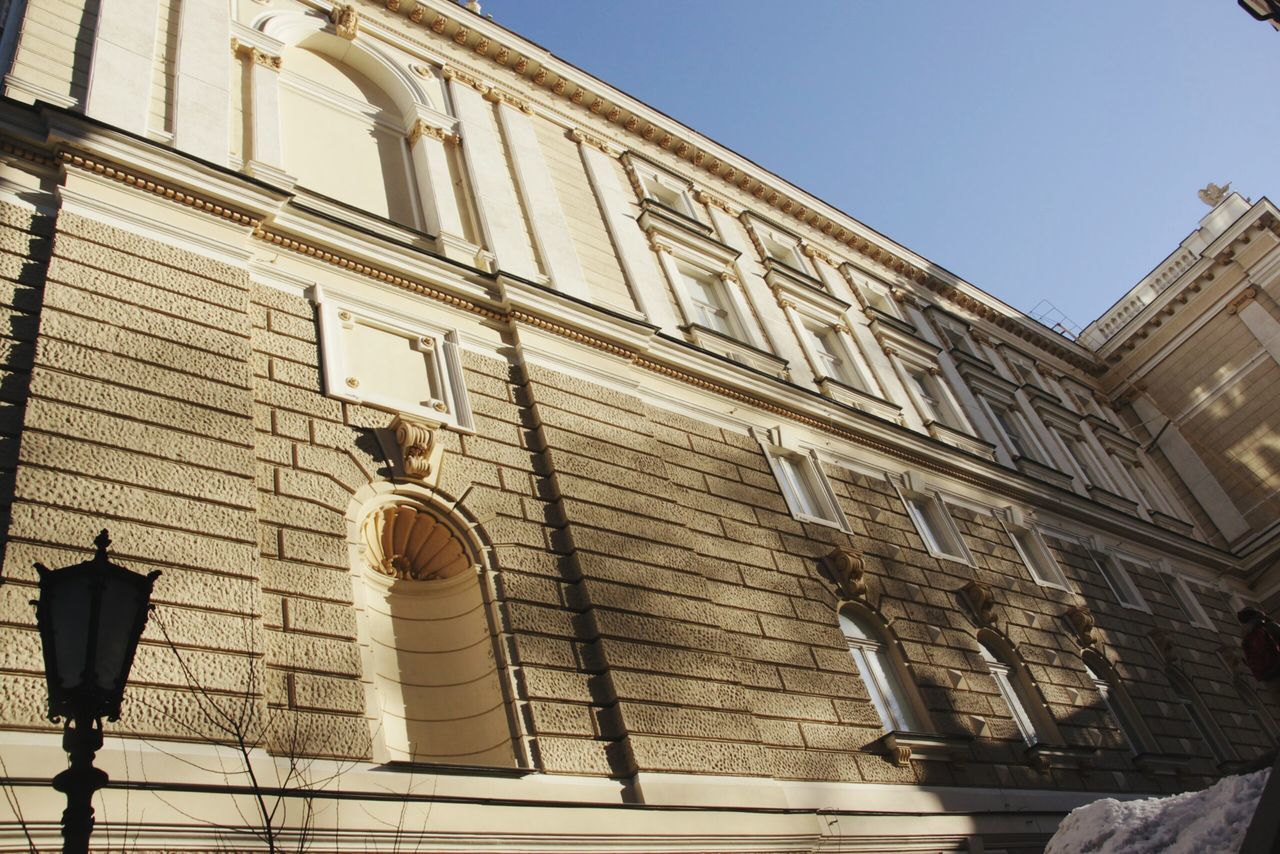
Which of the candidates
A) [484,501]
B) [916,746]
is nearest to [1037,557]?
[916,746]

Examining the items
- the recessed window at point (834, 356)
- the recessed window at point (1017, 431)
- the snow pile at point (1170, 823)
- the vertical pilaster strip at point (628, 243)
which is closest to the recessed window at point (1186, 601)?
the recessed window at point (1017, 431)

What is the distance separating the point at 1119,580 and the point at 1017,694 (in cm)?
700

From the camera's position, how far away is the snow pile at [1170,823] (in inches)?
155

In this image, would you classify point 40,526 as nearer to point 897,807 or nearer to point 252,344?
point 252,344

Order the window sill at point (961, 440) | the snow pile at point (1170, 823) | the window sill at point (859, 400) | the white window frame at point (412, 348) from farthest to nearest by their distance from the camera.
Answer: the window sill at point (961, 440), the window sill at point (859, 400), the white window frame at point (412, 348), the snow pile at point (1170, 823)

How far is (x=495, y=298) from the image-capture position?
40.9 ft

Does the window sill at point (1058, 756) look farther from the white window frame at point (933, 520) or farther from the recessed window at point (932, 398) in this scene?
the recessed window at point (932, 398)

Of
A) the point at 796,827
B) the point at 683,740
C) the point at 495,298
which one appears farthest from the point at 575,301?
the point at 796,827

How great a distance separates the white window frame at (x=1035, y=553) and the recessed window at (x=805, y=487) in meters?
5.05

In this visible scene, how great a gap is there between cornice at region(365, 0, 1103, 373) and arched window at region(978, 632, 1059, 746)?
12060 mm

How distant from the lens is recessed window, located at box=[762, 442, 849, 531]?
14398 mm

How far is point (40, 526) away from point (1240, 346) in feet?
102

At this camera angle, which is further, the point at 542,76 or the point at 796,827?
the point at 542,76

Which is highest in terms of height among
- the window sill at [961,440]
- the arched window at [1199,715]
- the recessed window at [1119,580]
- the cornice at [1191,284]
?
the cornice at [1191,284]
